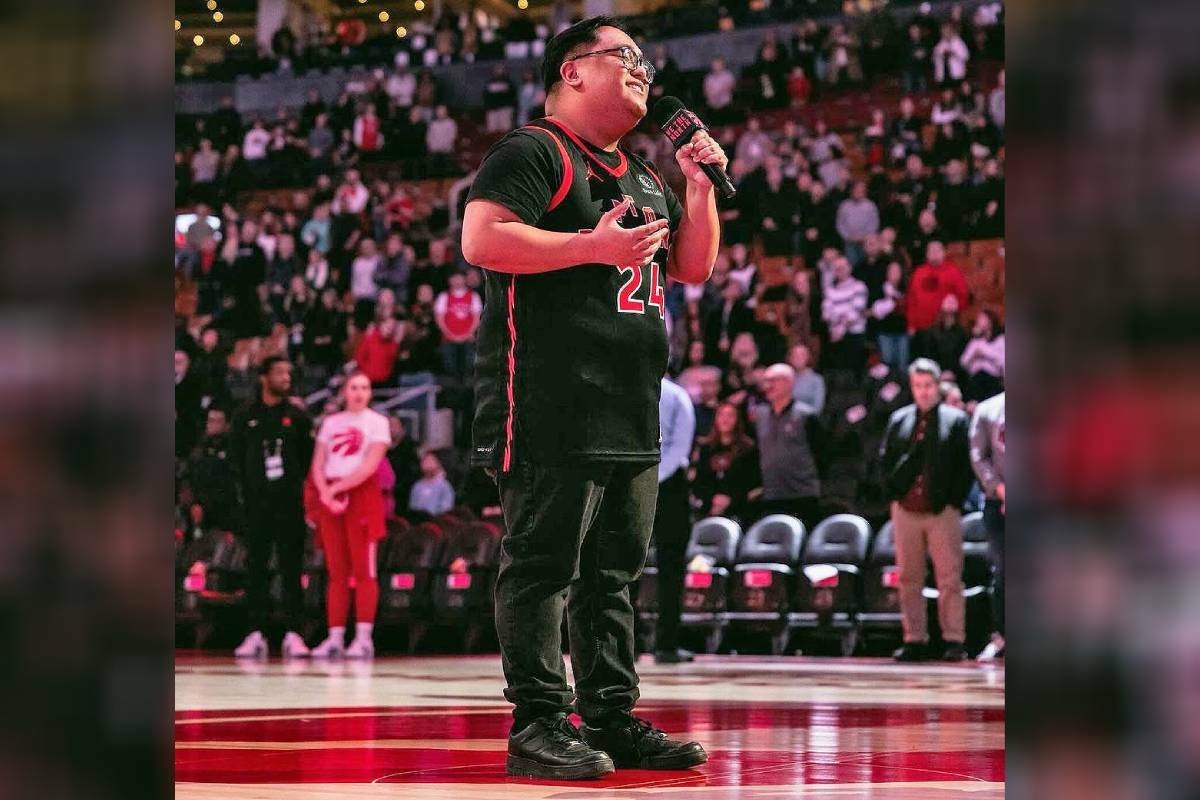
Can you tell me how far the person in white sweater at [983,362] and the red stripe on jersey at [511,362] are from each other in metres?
8.07

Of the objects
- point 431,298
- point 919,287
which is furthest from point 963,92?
point 431,298

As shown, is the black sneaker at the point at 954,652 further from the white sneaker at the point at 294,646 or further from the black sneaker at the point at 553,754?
the black sneaker at the point at 553,754

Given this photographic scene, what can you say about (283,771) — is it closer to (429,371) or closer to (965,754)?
(965,754)

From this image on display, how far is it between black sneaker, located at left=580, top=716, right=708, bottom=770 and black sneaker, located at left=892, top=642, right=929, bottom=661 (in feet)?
20.9

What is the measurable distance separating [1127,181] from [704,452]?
10635 mm

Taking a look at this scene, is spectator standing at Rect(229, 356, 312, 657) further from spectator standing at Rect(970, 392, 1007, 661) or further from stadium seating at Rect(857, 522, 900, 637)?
spectator standing at Rect(970, 392, 1007, 661)

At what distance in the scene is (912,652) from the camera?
32.1ft

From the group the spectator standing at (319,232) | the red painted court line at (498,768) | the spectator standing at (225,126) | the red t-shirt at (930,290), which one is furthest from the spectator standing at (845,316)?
the red painted court line at (498,768)

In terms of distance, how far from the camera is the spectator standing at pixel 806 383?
488 inches

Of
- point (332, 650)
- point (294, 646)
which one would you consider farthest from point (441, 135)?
point (332, 650)

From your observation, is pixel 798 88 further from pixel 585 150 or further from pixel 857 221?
pixel 585 150

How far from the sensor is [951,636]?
9.75 m

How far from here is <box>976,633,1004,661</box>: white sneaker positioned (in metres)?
9.89

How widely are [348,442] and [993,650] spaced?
15.1ft
